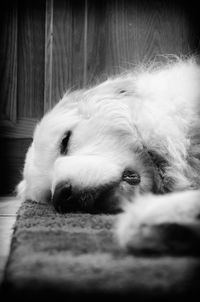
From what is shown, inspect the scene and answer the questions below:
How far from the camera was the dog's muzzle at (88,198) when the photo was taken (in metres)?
1.18

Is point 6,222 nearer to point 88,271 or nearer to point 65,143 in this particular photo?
point 65,143

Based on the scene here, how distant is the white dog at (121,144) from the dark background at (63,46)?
0.43m

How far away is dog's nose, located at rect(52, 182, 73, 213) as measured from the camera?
118 cm

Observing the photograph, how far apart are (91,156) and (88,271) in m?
0.68

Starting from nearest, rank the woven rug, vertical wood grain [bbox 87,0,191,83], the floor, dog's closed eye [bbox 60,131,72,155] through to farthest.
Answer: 1. the woven rug
2. the floor
3. dog's closed eye [bbox 60,131,72,155]
4. vertical wood grain [bbox 87,0,191,83]

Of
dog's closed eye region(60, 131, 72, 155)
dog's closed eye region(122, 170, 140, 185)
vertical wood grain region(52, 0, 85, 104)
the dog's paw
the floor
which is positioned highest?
vertical wood grain region(52, 0, 85, 104)

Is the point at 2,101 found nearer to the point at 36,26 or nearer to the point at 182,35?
the point at 36,26

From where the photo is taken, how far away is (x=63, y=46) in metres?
2.04

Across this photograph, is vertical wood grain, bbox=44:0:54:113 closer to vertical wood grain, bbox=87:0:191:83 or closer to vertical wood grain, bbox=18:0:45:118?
vertical wood grain, bbox=18:0:45:118

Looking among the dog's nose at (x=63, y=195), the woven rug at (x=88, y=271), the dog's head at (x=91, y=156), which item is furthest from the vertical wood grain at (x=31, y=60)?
the woven rug at (x=88, y=271)

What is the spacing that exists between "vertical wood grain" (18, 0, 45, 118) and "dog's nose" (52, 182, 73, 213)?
0.91 meters

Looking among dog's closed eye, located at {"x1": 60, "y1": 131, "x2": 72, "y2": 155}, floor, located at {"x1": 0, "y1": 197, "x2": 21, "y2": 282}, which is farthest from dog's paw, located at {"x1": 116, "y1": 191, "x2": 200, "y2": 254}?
dog's closed eye, located at {"x1": 60, "y1": 131, "x2": 72, "y2": 155}

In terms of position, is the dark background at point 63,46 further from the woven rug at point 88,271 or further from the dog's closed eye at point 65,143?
the woven rug at point 88,271

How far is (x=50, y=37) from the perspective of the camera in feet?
6.61
